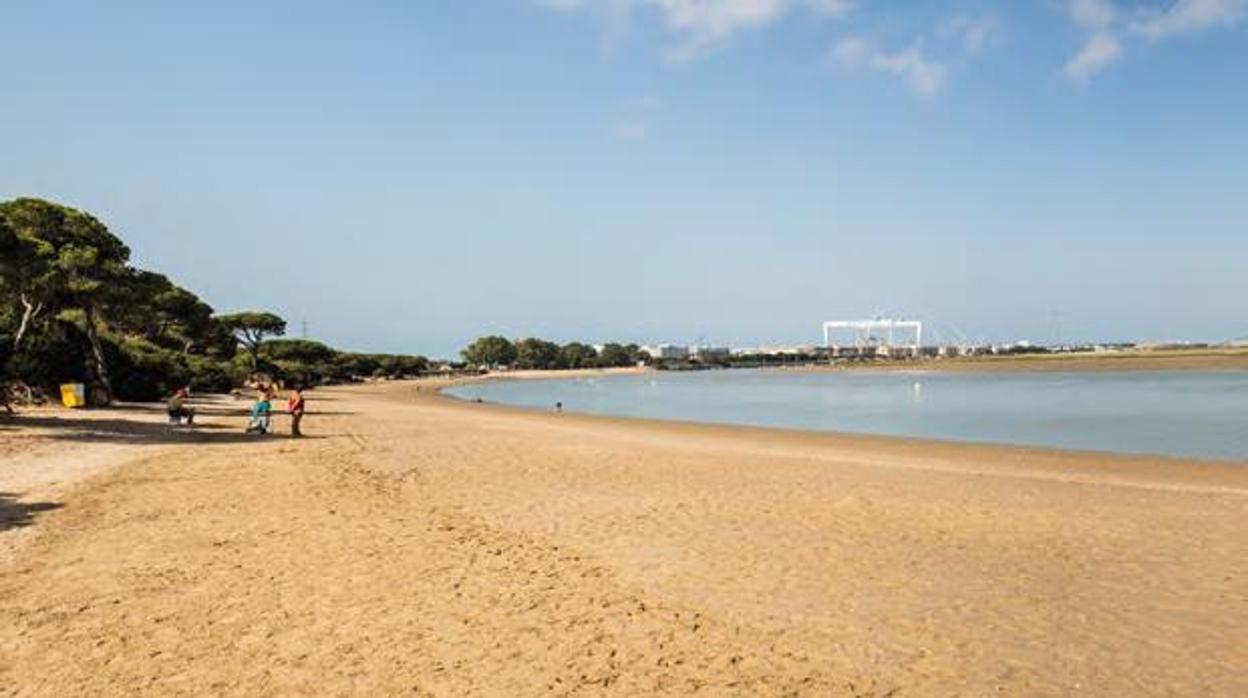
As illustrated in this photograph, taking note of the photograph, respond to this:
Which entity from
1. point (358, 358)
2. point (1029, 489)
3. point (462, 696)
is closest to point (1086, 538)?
point (1029, 489)

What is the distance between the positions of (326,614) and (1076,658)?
21.0ft

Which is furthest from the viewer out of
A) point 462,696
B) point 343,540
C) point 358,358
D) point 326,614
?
point 358,358

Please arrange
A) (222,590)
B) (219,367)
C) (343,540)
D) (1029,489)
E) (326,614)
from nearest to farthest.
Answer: (326,614)
(222,590)
(343,540)
(1029,489)
(219,367)

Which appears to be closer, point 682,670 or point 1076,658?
point 682,670

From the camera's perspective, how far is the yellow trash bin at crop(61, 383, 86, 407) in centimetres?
3266

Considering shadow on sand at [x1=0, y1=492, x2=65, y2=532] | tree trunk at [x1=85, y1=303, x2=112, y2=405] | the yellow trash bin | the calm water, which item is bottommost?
the calm water

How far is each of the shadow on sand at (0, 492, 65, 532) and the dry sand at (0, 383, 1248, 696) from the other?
→ 6cm

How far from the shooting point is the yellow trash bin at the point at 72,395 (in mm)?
32656

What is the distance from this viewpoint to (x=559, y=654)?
692cm

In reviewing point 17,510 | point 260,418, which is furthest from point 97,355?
point 17,510

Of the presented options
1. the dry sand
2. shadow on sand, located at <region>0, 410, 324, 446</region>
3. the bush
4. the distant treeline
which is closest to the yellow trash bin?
the distant treeline

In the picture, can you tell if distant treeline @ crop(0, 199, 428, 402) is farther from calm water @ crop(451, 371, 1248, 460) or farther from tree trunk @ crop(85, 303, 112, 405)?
calm water @ crop(451, 371, 1248, 460)

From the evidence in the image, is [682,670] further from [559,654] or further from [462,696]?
[462,696]

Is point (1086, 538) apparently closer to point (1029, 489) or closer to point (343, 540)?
point (1029, 489)
